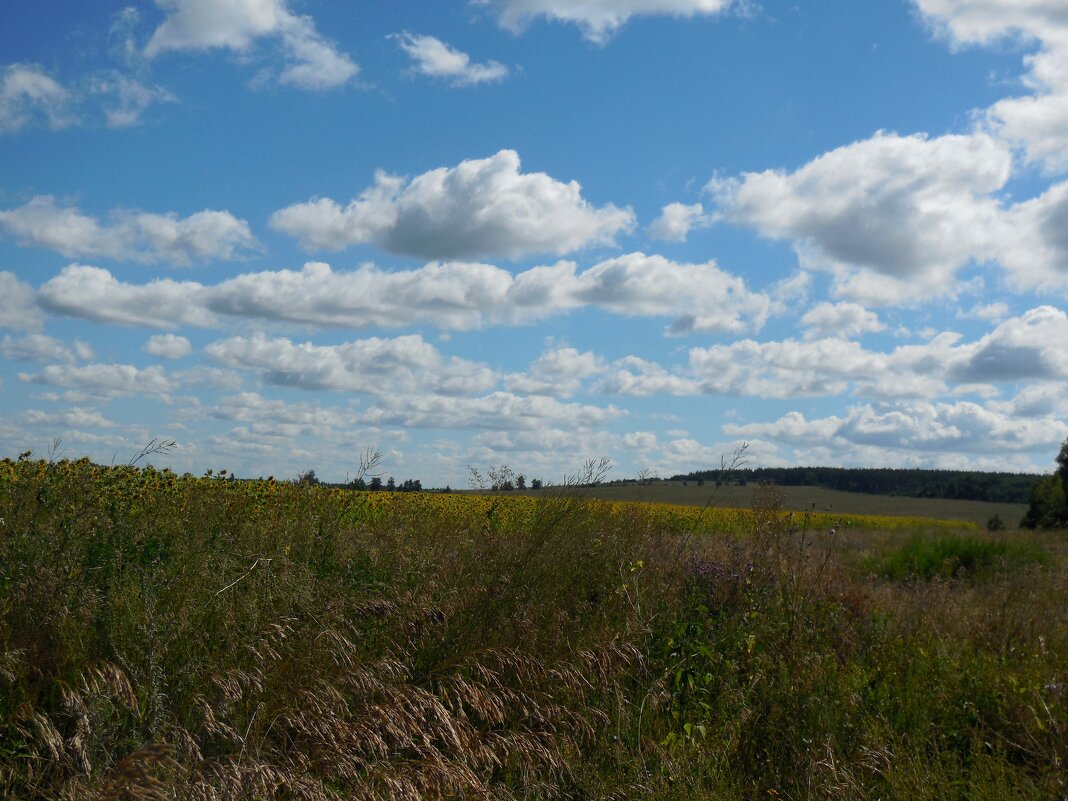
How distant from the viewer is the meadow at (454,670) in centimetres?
418

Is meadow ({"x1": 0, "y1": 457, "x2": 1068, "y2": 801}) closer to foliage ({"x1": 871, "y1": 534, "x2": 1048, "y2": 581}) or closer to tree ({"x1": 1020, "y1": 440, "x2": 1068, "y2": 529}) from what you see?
foliage ({"x1": 871, "y1": 534, "x2": 1048, "y2": 581})

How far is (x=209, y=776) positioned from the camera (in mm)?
3773

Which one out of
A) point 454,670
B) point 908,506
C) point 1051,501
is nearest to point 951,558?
point 454,670

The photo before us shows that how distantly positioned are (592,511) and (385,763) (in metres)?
3.79

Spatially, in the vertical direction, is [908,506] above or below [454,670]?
below

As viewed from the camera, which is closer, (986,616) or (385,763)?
(385,763)

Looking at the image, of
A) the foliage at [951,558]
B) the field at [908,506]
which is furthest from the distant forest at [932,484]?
the foliage at [951,558]

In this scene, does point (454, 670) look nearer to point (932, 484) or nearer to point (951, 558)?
point (951, 558)

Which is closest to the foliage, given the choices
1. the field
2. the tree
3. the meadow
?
the meadow

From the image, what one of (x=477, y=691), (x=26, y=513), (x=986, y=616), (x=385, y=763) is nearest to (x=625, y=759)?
(x=477, y=691)

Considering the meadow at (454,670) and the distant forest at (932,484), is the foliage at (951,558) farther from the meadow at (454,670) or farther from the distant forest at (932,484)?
the distant forest at (932,484)

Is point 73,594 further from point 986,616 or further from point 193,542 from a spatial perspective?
point 986,616

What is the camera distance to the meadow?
4.18 meters

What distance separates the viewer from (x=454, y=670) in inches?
208
